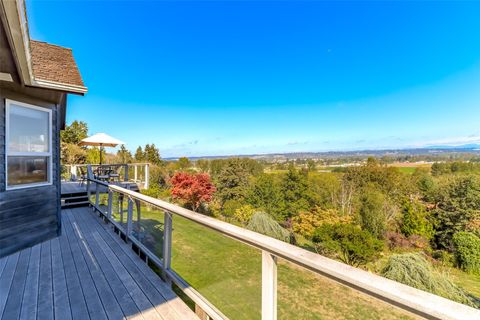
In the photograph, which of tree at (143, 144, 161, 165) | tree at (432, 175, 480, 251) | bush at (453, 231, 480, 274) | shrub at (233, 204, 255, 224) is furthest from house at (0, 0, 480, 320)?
tree at (432, 175, 480, 251)

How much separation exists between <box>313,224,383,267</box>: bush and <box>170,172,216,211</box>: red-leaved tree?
367 inches

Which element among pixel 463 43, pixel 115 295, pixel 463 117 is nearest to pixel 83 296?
pixel 115 295

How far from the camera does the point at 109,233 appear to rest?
409cm

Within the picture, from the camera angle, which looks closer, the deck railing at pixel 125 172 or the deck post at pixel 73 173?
the deck railing at pixel 125 172

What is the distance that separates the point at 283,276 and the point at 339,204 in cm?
2717

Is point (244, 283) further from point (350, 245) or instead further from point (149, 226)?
point (350, 245)

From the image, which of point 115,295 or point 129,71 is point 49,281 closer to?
point 115,295

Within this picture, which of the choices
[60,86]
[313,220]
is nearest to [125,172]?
[60,86]

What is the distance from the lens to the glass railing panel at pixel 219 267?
1.61 metres

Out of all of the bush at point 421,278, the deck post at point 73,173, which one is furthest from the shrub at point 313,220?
the deck post at point 73,173

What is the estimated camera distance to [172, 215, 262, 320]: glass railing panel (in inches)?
63.2

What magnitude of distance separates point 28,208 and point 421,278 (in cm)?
965

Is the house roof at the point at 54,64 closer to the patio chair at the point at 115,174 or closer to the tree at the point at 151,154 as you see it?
the patio chair at the point at 115,174

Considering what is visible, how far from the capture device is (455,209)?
19.3 m
